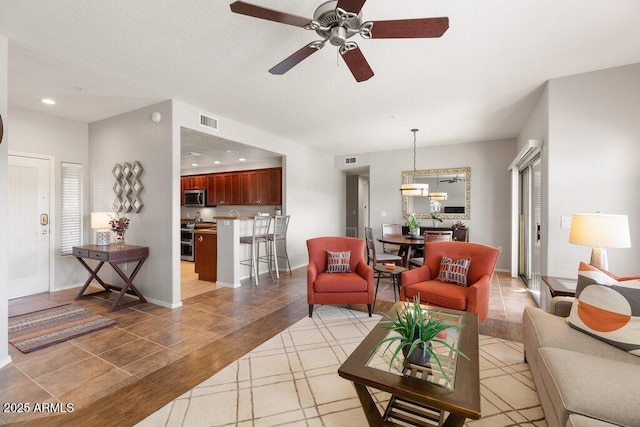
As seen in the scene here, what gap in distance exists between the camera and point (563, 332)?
1.88 metres

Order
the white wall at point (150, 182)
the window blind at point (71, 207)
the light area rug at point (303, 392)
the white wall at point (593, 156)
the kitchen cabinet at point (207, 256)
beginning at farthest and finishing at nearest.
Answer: the kitchen cabinet at point (207, 256) < the window blind at point (71, 207) < the white wall at point (150, 182) < the white wall at point (593, 156) < the light area rug at point (303, 392)

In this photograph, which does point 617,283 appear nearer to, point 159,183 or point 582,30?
point 582,30

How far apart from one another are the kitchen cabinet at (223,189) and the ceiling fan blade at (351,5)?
593cm

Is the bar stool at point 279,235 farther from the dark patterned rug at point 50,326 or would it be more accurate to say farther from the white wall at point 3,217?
the white wall at point 3,217

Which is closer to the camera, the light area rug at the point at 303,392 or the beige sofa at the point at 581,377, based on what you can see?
the beige sofa at the point at 581,377

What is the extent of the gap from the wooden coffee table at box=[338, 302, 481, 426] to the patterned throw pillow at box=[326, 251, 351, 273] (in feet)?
5.59

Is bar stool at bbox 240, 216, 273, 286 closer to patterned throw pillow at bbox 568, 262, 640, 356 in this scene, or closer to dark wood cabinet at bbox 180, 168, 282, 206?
dark wood cabinet at bbox 180, 168, 282, 206

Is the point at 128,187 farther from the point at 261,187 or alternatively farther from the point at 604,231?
the point at 604,231

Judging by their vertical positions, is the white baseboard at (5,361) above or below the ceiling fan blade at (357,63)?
below

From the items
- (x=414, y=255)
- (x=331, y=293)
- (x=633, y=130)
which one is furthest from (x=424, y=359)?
(x=414, y=255)

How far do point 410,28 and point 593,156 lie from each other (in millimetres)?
2699

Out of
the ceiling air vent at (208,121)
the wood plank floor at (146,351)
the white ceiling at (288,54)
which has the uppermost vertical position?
the white ceiling at (288,54)

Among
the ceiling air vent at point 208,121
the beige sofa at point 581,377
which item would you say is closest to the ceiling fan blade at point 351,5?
the beige sofa at point 581,377

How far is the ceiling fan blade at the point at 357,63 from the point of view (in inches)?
80.6
